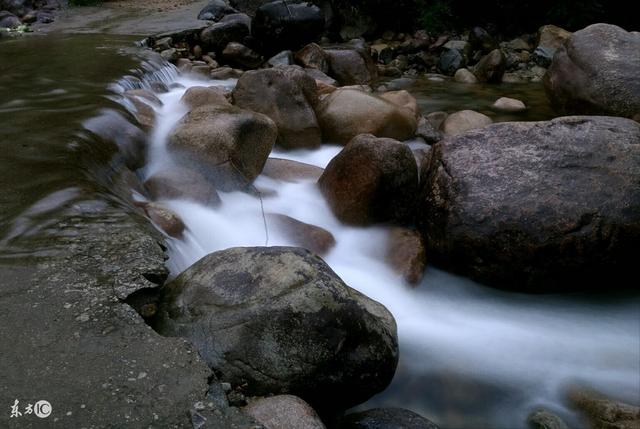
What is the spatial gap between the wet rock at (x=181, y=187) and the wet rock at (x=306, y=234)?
540 mm

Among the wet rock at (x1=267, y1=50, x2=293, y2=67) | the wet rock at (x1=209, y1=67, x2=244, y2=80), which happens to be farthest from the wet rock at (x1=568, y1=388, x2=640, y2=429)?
the wet rock at (x1=267, y1=50, x2=293, y2=67)

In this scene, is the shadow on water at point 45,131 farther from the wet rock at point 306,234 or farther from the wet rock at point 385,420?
the wet rock at point 385,420

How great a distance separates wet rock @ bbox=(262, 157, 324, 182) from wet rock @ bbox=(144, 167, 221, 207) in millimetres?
995

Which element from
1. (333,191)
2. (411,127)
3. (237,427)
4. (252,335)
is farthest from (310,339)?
(411,127)

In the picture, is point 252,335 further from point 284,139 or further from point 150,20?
point 150,20

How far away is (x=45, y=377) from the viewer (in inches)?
86.7

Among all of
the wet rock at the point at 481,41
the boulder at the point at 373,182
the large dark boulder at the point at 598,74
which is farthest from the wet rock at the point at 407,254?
the wet rock at the point at 481,41

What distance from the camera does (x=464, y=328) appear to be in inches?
162

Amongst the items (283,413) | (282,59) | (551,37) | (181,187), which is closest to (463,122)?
(181,187)

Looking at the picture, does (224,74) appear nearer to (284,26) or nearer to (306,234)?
(284,26)

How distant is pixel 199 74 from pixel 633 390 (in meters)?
8.01

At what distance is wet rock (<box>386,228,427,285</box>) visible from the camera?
4.56 metres

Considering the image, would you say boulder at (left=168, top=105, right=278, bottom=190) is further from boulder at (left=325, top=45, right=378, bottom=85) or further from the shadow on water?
boulder at (left=325, top=45, right=378, bottom=85)

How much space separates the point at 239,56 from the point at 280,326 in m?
9.30
